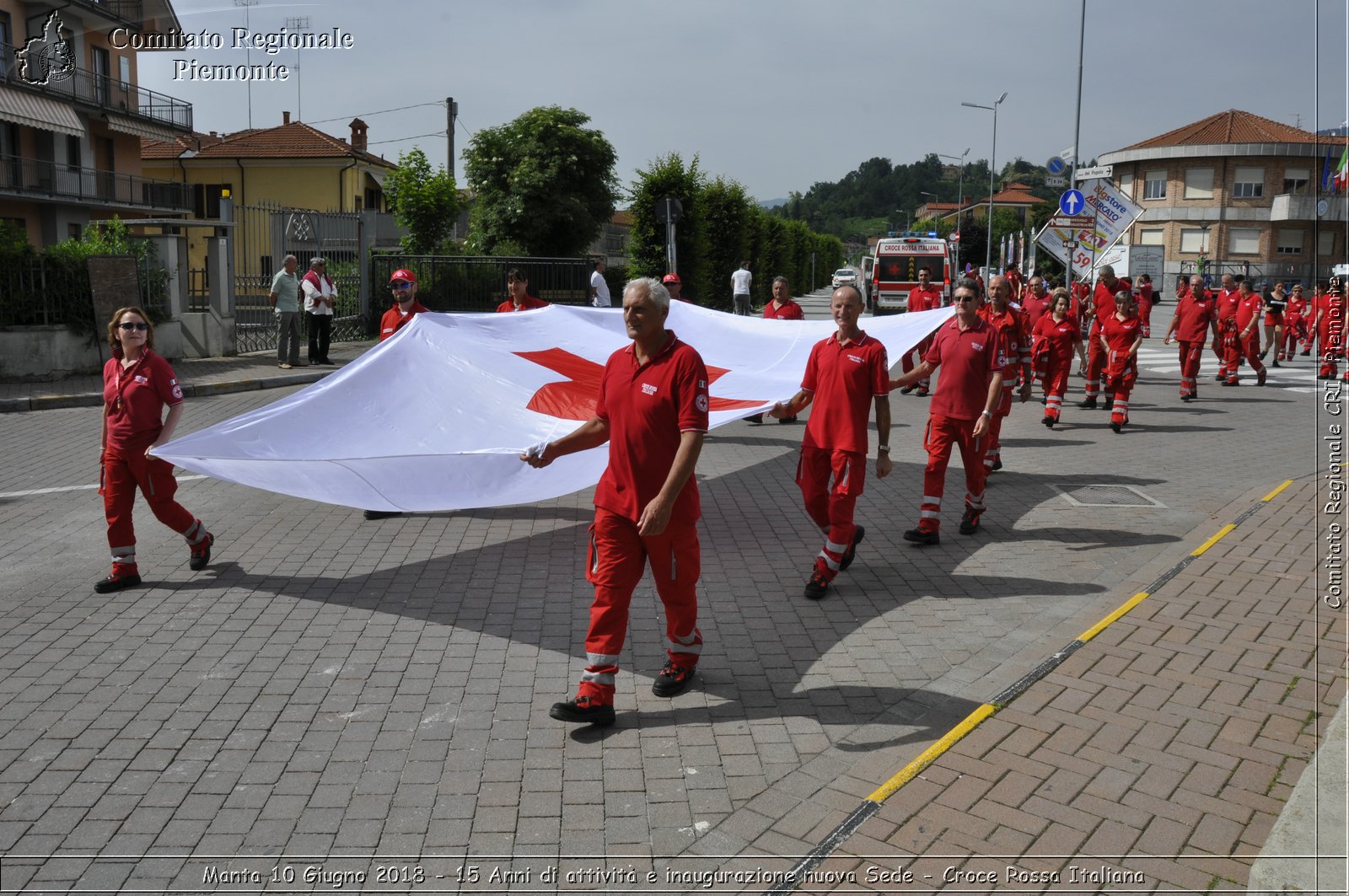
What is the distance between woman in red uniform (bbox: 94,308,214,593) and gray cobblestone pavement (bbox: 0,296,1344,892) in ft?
1.28

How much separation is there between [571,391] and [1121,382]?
9.03m

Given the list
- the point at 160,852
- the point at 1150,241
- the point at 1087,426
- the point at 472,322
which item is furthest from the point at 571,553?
the point at 1150,241

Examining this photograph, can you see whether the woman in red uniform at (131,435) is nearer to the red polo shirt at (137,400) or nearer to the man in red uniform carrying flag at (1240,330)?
the red polo shirt at (137,400)

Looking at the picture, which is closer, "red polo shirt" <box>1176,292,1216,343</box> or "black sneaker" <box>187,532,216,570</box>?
"black sneaker" <box>187,532,216,570</box>

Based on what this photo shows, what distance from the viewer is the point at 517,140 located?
113ft

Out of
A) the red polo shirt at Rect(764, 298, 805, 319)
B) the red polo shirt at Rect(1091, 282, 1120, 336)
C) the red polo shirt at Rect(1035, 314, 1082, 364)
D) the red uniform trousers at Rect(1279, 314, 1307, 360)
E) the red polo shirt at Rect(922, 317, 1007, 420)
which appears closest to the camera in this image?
the red polo shirt at Rect(922, 317, 1007, 420)

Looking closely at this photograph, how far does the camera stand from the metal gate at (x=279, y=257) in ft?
72.0

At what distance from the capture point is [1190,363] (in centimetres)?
1816

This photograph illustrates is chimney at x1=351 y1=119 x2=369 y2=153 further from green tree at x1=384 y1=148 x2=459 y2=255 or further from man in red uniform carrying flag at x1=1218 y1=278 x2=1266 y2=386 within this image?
man in red uniform carrying flag at x1=1218 y1=278 x2=1266 y2=386

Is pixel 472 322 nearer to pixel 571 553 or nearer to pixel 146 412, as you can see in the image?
pixel 571 553

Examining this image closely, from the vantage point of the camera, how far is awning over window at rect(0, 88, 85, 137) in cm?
3678

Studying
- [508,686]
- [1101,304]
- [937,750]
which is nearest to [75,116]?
[1101,304]

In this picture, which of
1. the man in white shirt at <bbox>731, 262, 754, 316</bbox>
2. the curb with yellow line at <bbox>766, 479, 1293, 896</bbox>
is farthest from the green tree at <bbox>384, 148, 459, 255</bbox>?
the curb with yellow line at <bbox>766, 479, 1293, 896</bbox>

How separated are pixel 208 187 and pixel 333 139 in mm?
6661
